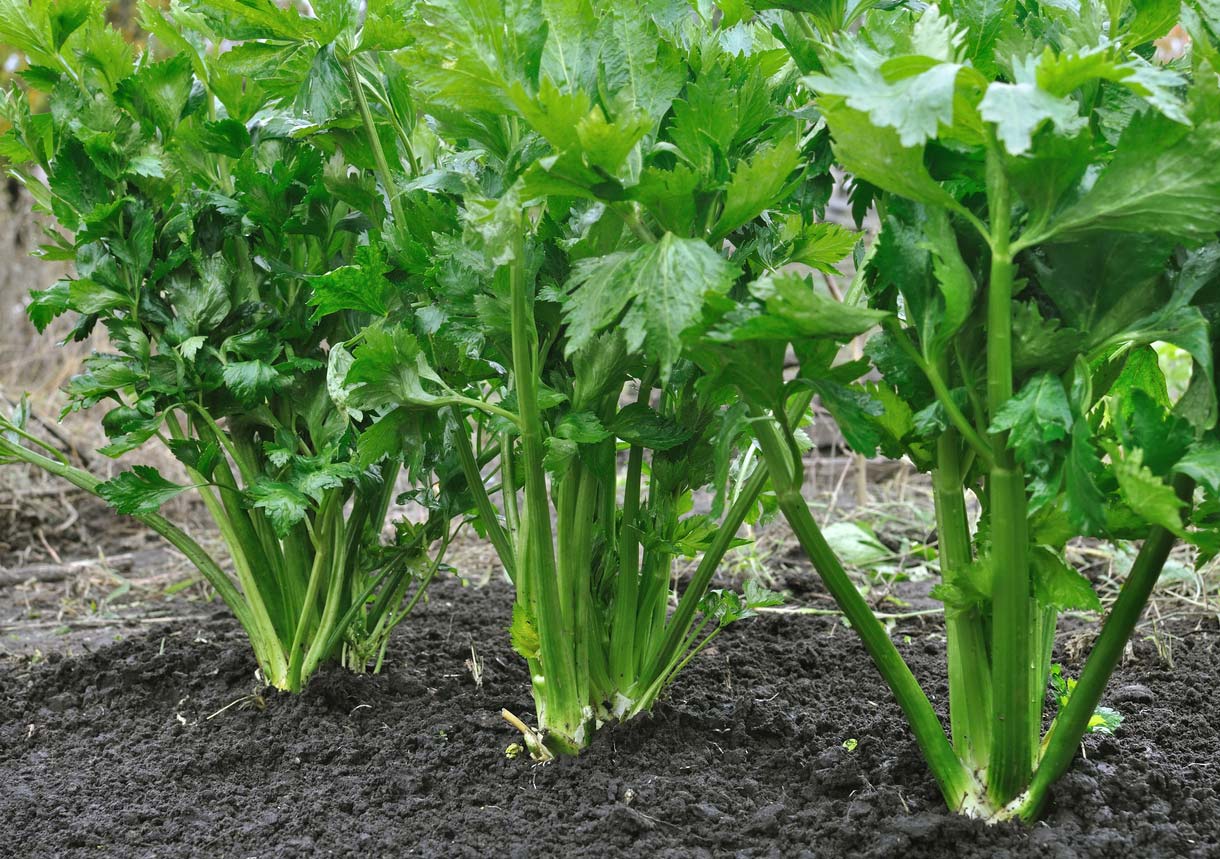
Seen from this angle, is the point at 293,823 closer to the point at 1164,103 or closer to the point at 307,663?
the point at 307,663

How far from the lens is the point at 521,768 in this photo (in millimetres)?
1788

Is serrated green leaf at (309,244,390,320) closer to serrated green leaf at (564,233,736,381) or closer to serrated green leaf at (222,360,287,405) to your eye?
serrated green leaf at (222,360,287,405)

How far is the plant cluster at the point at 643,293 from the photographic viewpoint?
1217mm

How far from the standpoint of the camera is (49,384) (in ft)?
19.2

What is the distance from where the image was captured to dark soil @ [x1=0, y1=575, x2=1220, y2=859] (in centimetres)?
151

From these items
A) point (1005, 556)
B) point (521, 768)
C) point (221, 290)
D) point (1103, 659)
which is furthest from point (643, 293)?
point (221, 290)

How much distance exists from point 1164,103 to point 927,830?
928mm

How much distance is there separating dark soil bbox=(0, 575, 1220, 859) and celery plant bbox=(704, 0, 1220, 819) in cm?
18

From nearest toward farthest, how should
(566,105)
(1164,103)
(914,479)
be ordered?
(1164,103) → (566,105) → (914,479)

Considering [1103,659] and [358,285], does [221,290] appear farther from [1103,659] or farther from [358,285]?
[1103,659]

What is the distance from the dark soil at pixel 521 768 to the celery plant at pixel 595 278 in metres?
0.17

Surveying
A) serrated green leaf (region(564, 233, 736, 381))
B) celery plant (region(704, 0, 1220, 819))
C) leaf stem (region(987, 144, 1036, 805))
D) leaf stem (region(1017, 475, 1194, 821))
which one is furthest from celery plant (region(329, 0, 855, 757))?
leaf stem (region(1017, 475, 1194, 821))

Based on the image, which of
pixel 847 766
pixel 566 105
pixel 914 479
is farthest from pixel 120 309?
pixel 914 479

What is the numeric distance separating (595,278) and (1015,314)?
497mm
